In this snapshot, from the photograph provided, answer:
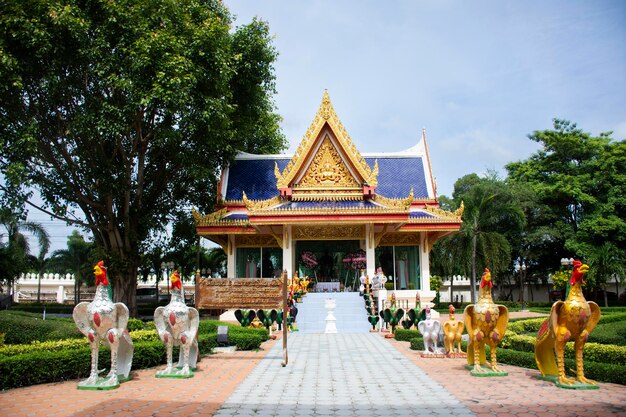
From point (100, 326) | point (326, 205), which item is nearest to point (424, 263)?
point (326, 205)

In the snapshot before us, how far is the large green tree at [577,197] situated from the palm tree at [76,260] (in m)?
31.0

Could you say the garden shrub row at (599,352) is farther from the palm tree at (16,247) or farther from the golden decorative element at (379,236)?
the palm tree at (16,247)

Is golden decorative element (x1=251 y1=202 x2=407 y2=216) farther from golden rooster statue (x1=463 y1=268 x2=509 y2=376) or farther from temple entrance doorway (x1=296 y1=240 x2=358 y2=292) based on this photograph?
golden rooster statue (x1=463 y1=268 x2=509 y2=376)

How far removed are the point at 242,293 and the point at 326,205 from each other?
36.3 ft

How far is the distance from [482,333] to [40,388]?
6.96 m

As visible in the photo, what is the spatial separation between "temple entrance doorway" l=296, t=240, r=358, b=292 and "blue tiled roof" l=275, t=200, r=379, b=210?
203cm

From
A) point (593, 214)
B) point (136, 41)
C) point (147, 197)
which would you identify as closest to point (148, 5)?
point (136, 41)

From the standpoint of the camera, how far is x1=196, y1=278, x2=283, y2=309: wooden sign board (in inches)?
439

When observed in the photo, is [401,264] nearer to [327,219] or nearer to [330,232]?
[330,232]

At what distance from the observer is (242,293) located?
36.7ft

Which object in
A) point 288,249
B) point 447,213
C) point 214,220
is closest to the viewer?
point 214,220

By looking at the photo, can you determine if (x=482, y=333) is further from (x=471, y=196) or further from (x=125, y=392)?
(x=471, y=196)

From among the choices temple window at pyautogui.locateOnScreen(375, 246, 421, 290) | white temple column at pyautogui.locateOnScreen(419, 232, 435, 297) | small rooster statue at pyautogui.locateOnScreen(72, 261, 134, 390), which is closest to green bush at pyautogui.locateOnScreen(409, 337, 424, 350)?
small rooster statue at pyautogui.locateOnScreen(72, 261, 134, 390)

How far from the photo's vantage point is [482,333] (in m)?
8.73
